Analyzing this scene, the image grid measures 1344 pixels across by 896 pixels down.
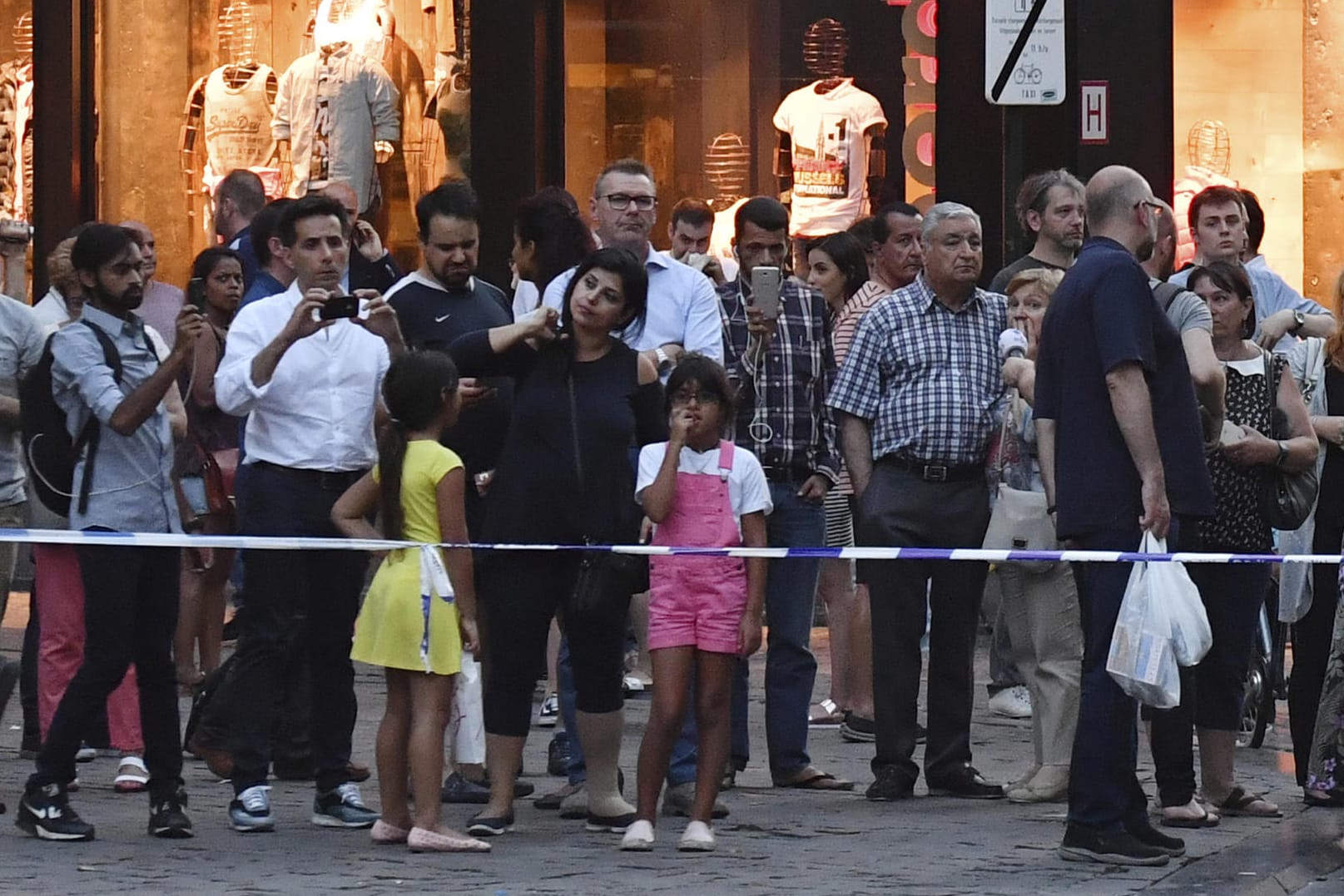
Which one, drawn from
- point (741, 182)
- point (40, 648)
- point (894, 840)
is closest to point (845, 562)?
point (894, 840)

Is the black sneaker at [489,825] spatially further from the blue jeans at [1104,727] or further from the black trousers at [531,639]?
the blue jeans at [1104,727]

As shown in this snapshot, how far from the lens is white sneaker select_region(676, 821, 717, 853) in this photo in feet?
26.4

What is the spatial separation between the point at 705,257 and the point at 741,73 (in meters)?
3.35

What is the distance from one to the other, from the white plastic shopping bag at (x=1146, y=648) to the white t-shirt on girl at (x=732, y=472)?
4.01ft

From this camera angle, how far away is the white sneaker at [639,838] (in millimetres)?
8039

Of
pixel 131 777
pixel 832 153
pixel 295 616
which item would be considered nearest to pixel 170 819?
pixel 295 616

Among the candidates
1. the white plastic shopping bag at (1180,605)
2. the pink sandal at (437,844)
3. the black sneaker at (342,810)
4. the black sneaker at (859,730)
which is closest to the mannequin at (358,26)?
the black sneaker at (859,730)

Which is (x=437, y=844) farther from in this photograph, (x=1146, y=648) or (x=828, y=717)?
(x=828, y=717)

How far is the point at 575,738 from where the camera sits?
29.2ft

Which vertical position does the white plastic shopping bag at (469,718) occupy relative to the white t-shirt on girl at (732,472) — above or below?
below

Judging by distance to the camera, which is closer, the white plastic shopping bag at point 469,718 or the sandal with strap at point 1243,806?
the white plastic shopping bag at point 469,718

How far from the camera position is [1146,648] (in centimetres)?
777

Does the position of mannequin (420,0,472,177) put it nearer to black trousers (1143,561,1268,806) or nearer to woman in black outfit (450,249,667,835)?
woman in black outfit (450,249,667,835)

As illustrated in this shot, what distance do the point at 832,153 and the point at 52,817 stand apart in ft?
24.9
